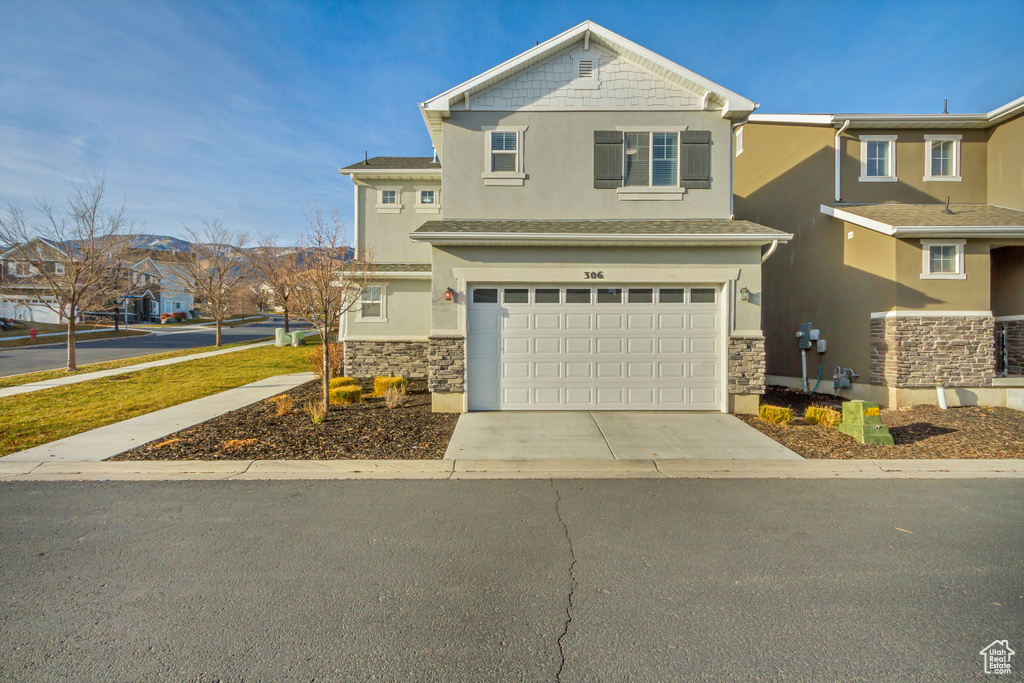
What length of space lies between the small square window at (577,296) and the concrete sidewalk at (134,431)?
741 cm

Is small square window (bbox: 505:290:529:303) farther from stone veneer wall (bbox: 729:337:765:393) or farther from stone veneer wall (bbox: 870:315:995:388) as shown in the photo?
stone veneer wall (bbox: 870:315:995:388)

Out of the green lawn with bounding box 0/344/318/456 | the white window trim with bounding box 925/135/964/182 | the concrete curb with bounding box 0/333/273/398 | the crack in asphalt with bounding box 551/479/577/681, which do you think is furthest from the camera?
the white window trim with bounding box 925/135/964/182

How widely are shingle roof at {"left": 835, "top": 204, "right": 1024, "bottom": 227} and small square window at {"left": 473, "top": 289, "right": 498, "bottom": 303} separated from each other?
909 cm

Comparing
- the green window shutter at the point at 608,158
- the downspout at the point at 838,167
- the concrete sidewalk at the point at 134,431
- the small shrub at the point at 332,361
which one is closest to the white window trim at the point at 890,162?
the downspout at the point at 838,167

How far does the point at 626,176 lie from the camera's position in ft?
36.5

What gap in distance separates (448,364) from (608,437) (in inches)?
147

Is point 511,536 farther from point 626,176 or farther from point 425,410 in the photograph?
point 626,176

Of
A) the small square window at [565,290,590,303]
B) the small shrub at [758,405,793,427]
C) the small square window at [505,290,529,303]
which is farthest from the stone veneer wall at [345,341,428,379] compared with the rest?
the small shrub at [758,405,793,427]

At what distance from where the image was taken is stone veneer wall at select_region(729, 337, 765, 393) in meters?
10.1

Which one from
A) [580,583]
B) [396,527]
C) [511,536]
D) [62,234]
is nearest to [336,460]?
[396,527]

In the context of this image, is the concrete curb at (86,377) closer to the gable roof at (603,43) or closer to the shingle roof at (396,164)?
the shingle roof at (396,164)

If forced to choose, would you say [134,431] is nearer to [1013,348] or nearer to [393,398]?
[393,398]

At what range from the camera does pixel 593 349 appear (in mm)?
10227

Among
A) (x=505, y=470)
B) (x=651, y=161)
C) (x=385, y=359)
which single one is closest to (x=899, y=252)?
(x=651, y=161)
